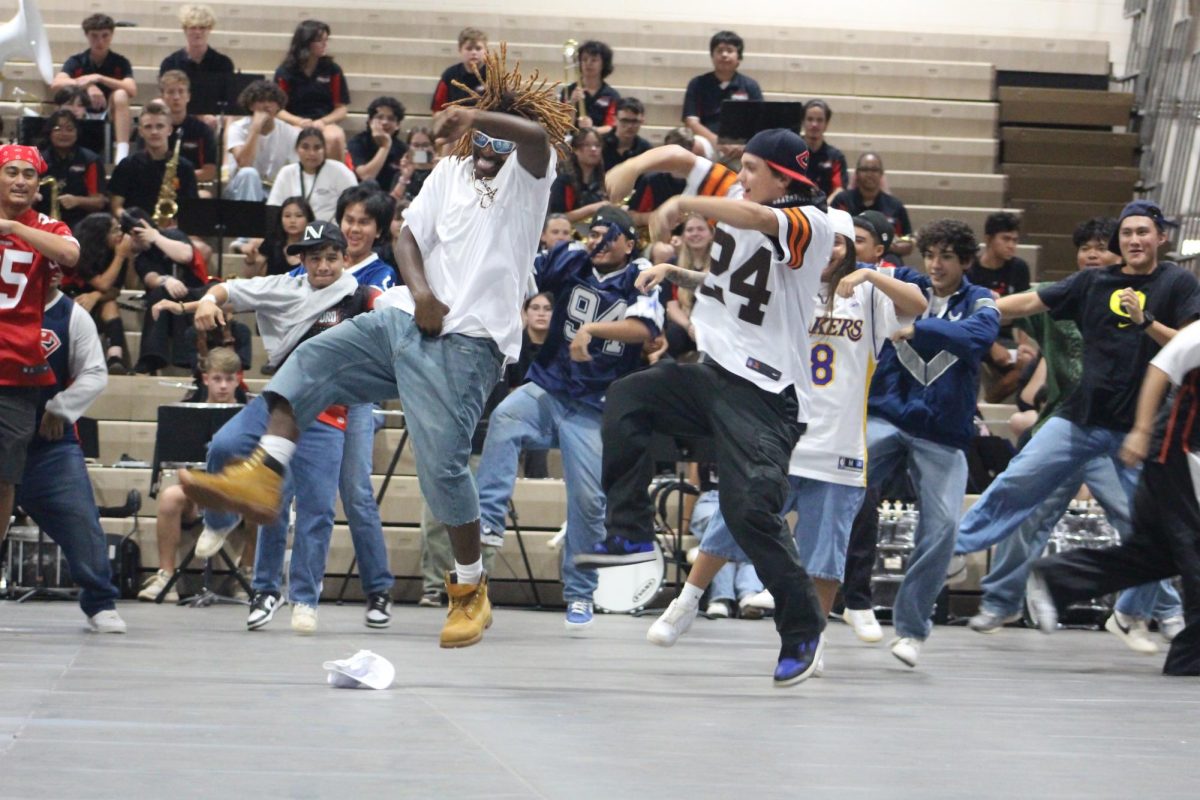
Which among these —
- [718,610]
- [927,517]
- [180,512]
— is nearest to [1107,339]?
[927,517]

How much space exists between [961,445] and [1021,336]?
17.9ft

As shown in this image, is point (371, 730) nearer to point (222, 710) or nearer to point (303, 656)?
point (222, 710)

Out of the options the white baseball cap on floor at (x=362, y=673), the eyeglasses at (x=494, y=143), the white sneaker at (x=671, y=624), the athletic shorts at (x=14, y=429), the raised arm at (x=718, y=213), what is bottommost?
the white sneaker at (x=671, y=624)

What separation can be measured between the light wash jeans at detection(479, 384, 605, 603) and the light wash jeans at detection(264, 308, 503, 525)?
91.3 inches

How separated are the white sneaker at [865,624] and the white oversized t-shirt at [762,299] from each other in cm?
288

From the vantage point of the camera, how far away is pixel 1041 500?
336 inches

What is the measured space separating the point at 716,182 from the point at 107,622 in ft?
11.1

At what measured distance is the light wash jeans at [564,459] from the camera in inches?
349

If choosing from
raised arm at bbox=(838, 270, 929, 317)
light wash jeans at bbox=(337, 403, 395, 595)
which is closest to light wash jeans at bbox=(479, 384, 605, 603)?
light wash jeans at bbox=(337, 403, 395, 595)

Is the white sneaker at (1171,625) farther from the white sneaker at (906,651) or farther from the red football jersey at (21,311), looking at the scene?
the red football jersey at (21,311)

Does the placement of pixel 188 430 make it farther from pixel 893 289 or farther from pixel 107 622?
pixel 893 289

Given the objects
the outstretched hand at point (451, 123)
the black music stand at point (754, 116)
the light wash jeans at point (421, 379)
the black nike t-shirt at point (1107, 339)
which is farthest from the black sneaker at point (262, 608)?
the black music stand at point (754, 116)

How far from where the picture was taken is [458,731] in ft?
15.2

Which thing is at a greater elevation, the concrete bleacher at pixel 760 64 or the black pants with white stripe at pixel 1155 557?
the concrete bleacher at pixel 760 64
